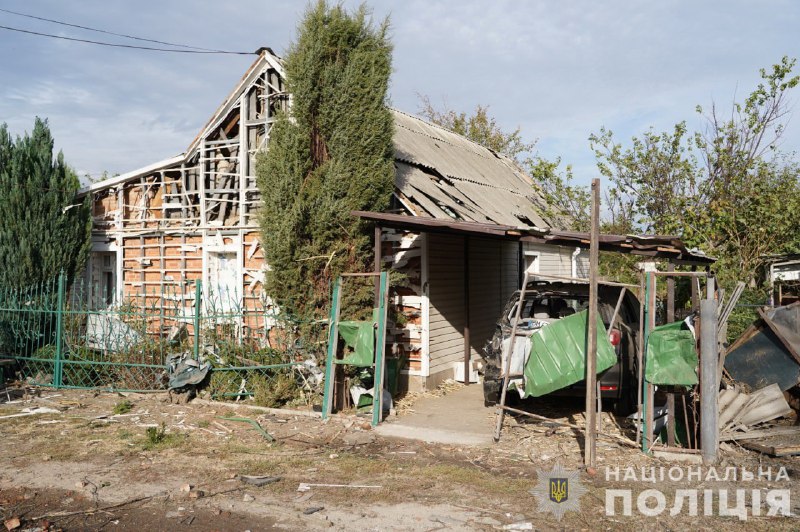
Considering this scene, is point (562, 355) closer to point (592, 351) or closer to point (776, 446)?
point (592, 351)

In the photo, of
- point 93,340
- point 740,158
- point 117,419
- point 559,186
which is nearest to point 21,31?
point 93,340

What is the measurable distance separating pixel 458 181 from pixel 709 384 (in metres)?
8.27

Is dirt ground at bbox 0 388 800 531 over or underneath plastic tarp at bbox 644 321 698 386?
underneath

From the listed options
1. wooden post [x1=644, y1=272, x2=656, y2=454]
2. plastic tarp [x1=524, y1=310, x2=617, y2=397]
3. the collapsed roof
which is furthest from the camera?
the collapsed roof

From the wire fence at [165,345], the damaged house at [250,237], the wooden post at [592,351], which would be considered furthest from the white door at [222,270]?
the wooden post at [592,351]

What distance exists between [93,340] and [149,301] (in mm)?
1799

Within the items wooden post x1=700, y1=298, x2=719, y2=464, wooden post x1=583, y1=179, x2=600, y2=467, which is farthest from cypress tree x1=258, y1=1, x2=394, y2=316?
wooden post x1=700, y1=298, x2=719, y2=464

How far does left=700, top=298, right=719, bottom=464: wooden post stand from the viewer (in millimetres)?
6656

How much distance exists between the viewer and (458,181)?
46.1 feet

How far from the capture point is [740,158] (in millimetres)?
15109

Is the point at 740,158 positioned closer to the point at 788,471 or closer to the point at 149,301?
the point at 788,471

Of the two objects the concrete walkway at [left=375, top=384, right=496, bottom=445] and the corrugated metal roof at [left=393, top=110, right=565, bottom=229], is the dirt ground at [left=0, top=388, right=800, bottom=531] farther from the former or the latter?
the corrugated metal roof at [left=393, top=110, right=565, bottom=229]

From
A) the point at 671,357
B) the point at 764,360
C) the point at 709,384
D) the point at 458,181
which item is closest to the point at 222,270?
the point at 458,181

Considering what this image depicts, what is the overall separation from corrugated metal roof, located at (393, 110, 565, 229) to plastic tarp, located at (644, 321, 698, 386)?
436 cm
